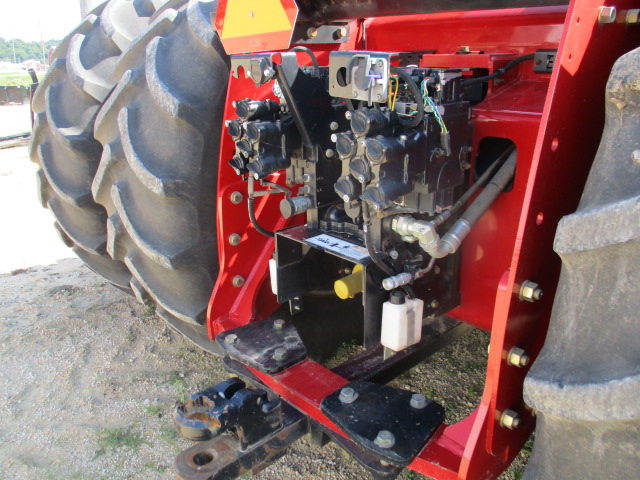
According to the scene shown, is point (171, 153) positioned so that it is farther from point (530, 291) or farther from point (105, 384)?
point (105, 384)

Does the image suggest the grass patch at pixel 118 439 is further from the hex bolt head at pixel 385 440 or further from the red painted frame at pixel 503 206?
the hex bolt head at pixel 385 440

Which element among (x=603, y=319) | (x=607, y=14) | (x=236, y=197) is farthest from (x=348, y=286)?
(x=607, y=14)

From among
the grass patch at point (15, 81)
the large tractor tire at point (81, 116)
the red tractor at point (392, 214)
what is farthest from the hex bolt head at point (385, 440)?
the grass patch at point (15, 81)

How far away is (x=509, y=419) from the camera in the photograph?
1029mm

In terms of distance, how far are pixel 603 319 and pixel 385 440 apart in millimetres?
545

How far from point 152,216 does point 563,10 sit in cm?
118

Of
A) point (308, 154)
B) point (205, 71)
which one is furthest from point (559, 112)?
point (205, 71)

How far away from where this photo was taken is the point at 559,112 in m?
0.87

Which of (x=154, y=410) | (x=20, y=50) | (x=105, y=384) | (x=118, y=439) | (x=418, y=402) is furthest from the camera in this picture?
(x=20, y=50)

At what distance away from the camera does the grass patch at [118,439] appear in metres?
1.84

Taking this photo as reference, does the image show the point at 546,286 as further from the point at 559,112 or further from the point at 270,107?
the point at 270,107

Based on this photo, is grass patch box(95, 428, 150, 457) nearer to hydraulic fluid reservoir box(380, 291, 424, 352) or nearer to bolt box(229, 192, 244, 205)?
bolt box(229, 192, 244, 205)

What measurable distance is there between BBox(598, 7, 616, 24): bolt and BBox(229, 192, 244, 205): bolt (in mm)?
1037

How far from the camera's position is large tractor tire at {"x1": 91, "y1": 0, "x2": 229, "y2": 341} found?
1520mm
